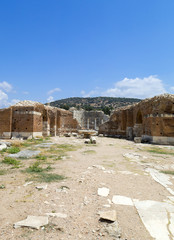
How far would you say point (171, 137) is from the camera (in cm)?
1408

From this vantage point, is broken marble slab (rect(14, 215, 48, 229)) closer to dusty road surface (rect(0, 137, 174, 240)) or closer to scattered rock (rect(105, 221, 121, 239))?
dusty road surface (rect(0, 137, 174, 240))

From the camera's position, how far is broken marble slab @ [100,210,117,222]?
258 centimetres

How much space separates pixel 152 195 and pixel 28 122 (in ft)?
51.5

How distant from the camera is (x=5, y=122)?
17.1m

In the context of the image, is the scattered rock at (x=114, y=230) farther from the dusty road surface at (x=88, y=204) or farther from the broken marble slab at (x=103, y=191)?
the broken marble slab at (x=103, y=191)

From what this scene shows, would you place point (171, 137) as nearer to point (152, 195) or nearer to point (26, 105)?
point (152, 195)

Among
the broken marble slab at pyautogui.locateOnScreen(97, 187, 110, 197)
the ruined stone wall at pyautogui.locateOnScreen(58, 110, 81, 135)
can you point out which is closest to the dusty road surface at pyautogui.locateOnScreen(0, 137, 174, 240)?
the broken marble slab at pyautogui.locateOnScreen(97, 187, 110, 197)

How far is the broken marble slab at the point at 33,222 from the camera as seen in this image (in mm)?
2392

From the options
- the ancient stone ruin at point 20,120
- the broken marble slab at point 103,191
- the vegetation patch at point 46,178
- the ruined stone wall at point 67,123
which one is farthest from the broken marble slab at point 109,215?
the ruined stone wall at point 67,123

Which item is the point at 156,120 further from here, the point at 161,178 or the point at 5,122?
the point at 5,122

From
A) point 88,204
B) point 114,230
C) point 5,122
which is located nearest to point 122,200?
point 88,204

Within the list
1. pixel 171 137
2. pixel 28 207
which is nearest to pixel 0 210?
pixel 28 207

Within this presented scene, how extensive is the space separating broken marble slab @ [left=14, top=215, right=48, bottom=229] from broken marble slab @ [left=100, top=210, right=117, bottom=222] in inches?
37.1

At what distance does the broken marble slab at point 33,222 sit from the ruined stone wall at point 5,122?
16.3m
